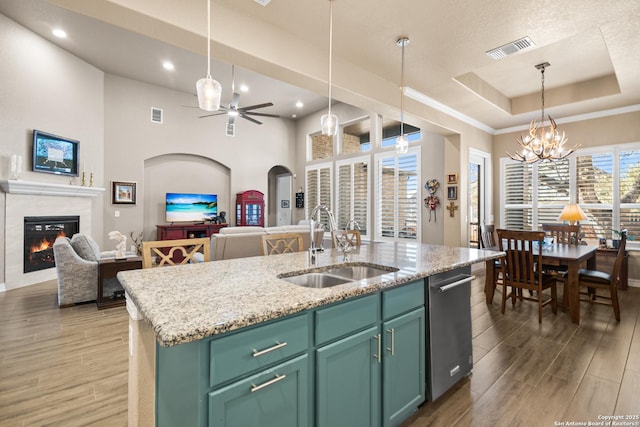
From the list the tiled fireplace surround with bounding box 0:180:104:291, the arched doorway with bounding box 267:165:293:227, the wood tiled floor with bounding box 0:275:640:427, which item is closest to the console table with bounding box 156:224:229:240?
the tiled fireplace surround with bounding box 0:180:104:291

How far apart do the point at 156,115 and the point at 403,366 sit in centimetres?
746

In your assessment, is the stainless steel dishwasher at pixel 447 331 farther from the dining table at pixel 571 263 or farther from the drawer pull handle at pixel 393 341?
the dining table at pixel 571 263

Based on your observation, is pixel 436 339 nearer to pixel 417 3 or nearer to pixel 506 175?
pixel 417 3

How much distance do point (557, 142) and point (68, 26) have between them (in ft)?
24.3

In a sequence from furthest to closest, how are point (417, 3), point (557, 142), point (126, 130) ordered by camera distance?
point (126, 130), point (557, 142), point (417, 3)

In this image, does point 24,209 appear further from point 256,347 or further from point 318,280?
point 256,347

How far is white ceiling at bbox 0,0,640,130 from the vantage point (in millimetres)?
2557

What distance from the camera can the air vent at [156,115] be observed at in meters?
6.97

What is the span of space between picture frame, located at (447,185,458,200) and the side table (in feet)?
16.6

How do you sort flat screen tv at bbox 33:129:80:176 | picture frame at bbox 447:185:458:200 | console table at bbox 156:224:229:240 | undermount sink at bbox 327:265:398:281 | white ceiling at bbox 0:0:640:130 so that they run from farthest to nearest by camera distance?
console table at bbox 156:224:229:240 < picture frame at bbox 447:185:458:200 < flat screen tv at bbox 33:129:80:176 < white ceiling at bbox 0:0:640:130 < undermount sink at bbox 327:265:398:281

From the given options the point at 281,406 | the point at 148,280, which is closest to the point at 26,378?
the point at 148,280

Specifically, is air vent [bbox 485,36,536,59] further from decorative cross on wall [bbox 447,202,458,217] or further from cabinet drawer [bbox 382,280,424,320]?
cabinet drawer [bbox 382,280,424,320]

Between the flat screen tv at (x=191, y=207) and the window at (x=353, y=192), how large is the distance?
10.7ft

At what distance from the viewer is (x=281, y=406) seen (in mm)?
1206
